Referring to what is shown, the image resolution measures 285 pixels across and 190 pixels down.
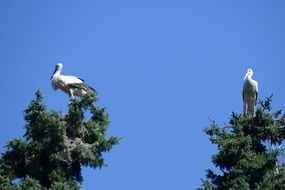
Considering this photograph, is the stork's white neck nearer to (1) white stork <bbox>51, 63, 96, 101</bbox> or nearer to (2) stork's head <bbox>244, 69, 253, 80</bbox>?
(1) white stork <bbox>51, 63, 96, 101</bbox>

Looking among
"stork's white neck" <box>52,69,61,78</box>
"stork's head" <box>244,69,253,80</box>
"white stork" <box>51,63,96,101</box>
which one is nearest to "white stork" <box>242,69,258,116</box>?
"stork's head" <box>244,69,253,80</box>

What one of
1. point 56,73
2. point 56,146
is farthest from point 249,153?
point 56,73

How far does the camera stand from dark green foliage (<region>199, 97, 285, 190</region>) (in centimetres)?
2166

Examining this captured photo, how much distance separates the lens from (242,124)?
23625 mm

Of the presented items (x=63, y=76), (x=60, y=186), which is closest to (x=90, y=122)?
(x=60, y=186)

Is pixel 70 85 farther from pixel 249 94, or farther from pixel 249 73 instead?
pixel 249 73

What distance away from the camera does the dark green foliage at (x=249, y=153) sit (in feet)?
71.1

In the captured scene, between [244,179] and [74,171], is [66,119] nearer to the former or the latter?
[74,171]

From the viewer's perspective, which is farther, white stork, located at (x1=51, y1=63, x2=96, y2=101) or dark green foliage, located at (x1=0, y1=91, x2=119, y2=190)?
white stork, located at (x1=51, y1=63, x2=96, y2=101)

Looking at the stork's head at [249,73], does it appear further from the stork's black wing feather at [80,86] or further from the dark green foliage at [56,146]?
the dark green foliage at [56,146]

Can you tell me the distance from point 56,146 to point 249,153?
519 cm

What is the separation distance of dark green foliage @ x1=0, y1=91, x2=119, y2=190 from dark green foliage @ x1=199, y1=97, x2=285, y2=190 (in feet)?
9.46

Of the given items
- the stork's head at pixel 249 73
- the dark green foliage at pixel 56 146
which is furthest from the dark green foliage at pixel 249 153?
the stork's head at pixel 249 73

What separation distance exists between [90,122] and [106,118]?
496 mm
